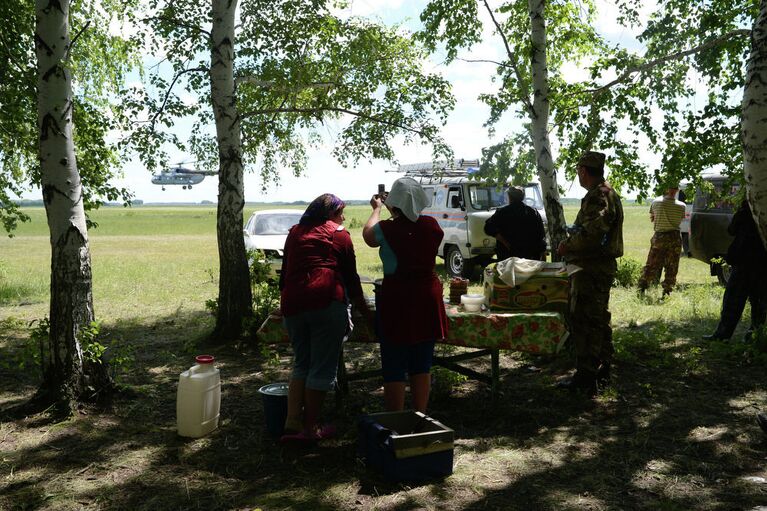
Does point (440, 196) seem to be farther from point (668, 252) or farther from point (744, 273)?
point (744, 273)

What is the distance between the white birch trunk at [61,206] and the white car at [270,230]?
6.58 meters

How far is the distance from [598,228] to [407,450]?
7.93ft

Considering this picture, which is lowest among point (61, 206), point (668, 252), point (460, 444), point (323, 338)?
point (460, 444)

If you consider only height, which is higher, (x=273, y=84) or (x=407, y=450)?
(x=273, y=84)

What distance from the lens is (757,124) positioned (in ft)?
13.7

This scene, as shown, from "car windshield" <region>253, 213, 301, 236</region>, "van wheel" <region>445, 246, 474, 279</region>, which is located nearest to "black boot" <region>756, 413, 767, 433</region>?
"van wheel" <region>445, 246, 474, 279</region>

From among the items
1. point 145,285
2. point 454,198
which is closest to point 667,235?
point 454,198

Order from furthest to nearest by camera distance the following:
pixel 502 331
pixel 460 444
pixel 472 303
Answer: pixel 472 303
pixel 502 331
pixel 460 444

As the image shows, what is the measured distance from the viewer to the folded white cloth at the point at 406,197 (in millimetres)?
4027

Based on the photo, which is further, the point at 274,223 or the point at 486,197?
the point at 486,197

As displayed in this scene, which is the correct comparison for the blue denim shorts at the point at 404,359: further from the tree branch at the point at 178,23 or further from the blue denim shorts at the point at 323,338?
the tree branch at the point at 178,23

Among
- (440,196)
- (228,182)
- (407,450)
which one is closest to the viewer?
(407,450)

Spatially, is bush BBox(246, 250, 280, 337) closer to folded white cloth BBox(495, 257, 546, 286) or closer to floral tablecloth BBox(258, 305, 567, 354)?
floral tablecloth BBox(258, 305, 567, 354)

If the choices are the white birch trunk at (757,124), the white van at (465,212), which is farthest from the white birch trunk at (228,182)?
the white van at (465,212)
